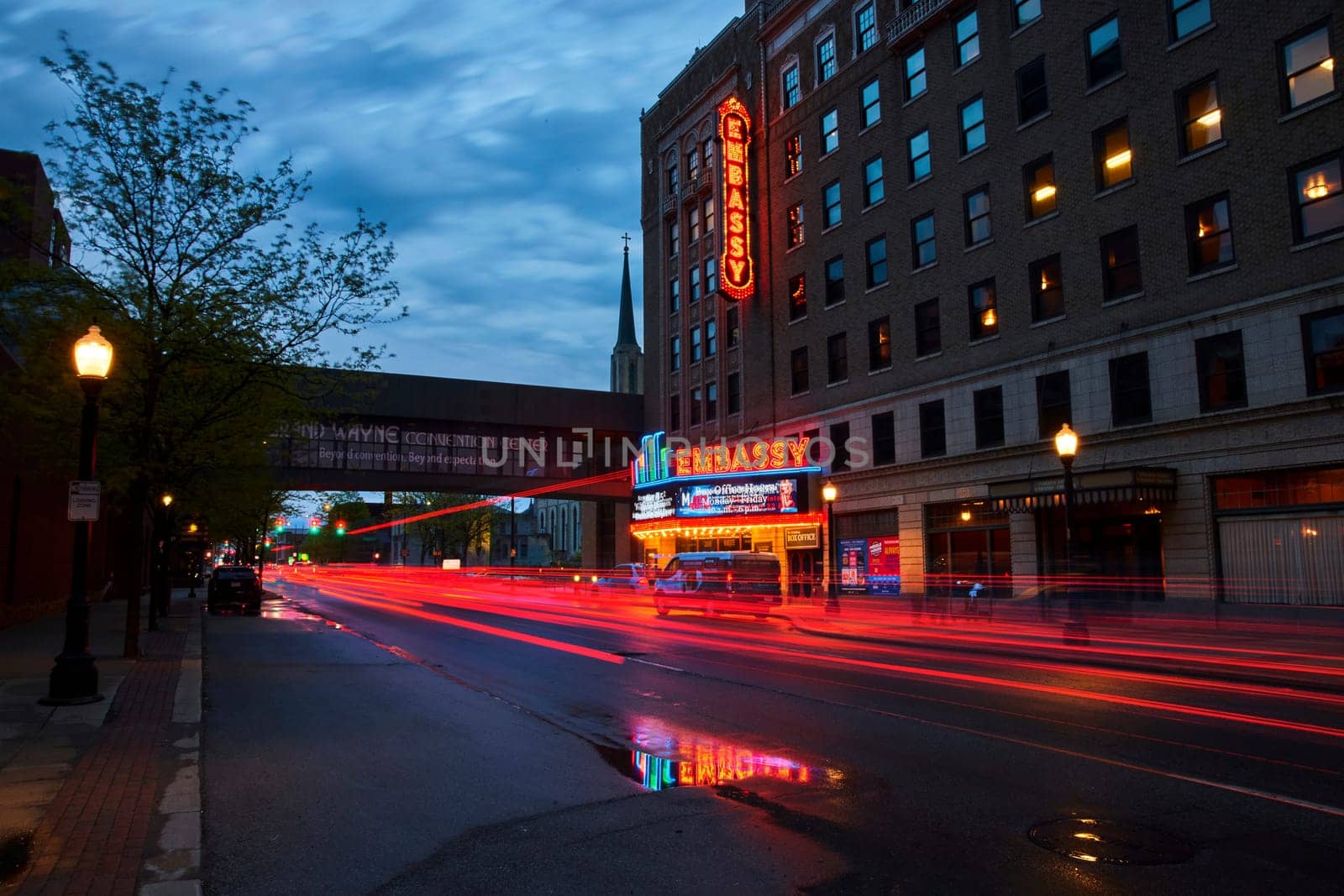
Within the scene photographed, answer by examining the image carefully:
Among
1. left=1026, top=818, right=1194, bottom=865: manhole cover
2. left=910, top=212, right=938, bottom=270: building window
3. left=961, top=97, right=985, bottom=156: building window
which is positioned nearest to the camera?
left=1026, top=818, right=1194, bottom=865: manhole cover

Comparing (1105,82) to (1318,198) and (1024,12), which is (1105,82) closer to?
(1024,12)

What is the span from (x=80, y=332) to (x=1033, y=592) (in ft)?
74.3

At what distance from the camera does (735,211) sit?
39.8 metres

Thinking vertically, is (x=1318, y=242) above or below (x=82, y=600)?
above

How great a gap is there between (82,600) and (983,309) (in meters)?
25.9

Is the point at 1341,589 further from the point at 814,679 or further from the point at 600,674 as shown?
the point at 600,674

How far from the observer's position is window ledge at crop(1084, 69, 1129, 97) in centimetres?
2519

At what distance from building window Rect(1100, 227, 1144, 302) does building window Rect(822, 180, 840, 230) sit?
12.3m

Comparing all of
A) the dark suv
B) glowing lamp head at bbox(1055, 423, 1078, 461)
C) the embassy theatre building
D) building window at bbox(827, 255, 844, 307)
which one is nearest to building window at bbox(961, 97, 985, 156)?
the embassy theatre building

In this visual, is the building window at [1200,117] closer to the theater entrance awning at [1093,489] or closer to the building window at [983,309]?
the building window at [983,309]

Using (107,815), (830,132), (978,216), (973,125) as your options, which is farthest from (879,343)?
(107,815)

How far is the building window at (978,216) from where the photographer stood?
29.4 metres

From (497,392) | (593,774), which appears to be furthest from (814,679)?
(497,392)

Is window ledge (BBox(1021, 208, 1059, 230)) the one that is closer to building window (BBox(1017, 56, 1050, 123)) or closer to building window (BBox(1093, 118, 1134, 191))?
building window (BBox(1093, 118, 1134, 191))
